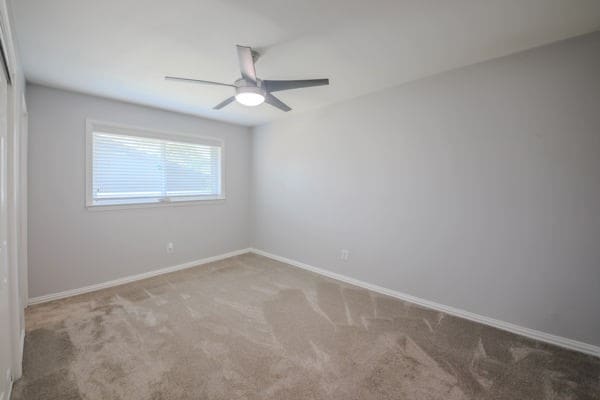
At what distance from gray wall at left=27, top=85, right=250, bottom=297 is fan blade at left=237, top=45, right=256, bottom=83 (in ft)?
7.73

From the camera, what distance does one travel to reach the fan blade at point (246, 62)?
1723 mm

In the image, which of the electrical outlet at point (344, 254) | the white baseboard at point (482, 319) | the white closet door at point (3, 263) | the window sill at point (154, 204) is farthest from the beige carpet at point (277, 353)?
the window sill at point (154, 204)

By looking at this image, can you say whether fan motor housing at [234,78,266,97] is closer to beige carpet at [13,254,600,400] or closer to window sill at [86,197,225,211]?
beige carpet at [13,254,600,400]

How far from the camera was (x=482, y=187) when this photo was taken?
251 cm

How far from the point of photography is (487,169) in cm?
247

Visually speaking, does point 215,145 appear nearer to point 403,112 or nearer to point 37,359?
point 403,112

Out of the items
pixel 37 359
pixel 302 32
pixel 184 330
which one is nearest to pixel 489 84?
pixel 302 32

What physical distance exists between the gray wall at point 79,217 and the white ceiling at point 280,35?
1.40 feet

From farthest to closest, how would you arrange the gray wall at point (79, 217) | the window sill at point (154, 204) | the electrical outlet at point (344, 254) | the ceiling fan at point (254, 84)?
the electrical outlet at point (344, 254), the window sill at point (154, 204), the gray wall at point (79, 217), the ceiling fan at point (254, 84)

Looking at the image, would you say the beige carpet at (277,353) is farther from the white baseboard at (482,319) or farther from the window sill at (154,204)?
the window sill at (154,204)

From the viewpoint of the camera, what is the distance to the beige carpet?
171cm

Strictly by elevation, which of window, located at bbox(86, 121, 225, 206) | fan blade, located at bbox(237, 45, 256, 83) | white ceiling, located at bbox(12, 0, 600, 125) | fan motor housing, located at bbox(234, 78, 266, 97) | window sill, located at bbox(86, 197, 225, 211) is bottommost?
window sill, located at bbox(86, 197, 225, 211)

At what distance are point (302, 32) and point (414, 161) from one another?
5.89ft

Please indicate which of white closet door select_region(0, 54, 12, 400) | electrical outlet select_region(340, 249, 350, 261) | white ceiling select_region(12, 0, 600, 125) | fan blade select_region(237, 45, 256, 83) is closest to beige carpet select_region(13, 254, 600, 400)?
white closet door select_region(0, 54, 12, 400)
